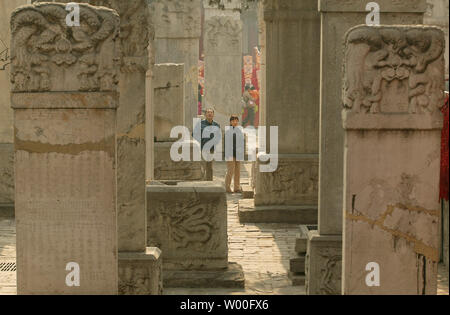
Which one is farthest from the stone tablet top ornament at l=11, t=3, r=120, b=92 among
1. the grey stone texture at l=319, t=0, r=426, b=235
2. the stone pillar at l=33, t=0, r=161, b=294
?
the grey stone texture at l=319, t=0, r=426, b=235

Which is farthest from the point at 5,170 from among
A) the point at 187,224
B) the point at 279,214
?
the point at 187,224

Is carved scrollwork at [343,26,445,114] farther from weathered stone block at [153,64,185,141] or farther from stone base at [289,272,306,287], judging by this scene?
A: weathered stone block at [153,64,185,141]

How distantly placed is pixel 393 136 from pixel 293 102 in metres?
6.56

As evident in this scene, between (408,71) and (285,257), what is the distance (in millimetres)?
4888

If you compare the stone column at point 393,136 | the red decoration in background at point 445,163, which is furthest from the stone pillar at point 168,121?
the stone column at point 393,136

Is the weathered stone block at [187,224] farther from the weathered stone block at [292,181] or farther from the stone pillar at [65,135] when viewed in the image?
the weathered stone block at [292,181]

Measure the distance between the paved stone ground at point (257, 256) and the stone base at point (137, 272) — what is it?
1.06 meters

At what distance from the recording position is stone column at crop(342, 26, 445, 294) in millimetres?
5262

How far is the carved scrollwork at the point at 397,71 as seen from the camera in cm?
526

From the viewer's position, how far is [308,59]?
38.6 ft

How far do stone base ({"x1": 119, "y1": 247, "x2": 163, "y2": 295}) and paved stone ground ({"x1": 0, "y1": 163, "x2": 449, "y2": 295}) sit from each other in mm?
1064

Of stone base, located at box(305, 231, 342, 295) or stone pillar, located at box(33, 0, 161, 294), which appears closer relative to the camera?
stone pillar, located at box(33, 0, 161, 294)

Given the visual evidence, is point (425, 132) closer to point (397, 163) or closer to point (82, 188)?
point (397, 163)

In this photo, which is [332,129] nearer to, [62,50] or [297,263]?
[297,263]
